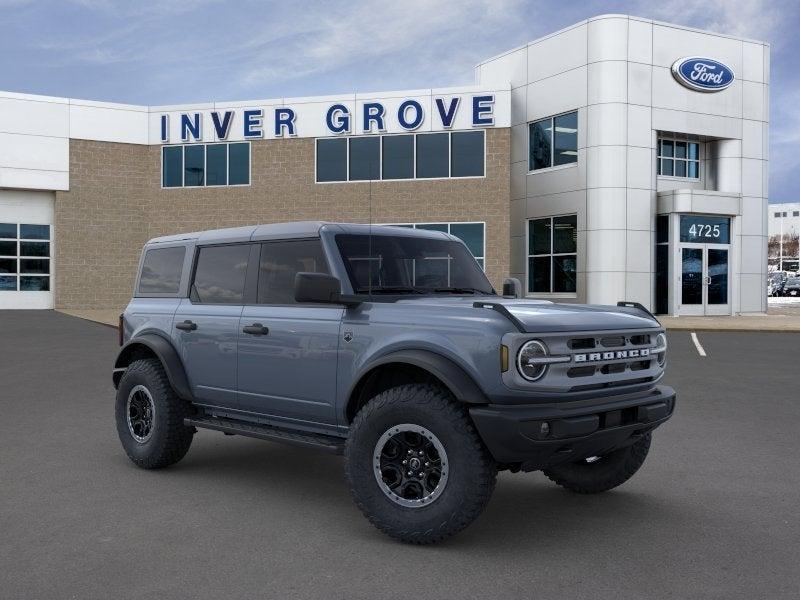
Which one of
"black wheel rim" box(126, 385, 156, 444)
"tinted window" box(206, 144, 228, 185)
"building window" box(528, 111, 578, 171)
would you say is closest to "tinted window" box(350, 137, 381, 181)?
"tinted window" box(206, 144, 228, 185)

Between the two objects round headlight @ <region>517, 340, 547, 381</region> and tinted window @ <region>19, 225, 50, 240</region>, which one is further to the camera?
tinted window @ <region>19, 225, 50, 240</region>

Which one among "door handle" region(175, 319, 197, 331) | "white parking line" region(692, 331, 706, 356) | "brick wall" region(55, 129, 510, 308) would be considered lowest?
"white parking line" region(692, 331, 706, 356)

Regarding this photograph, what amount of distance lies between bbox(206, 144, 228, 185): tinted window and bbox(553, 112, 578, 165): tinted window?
13.4 meters

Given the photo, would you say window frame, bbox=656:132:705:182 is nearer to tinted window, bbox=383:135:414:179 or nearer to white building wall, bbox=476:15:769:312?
white building wall, bbox=476:15:769:312

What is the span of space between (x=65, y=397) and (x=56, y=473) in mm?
4585

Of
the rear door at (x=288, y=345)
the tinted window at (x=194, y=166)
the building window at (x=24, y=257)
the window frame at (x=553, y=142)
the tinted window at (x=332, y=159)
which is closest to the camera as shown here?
the rear door at (x=288, y=345)

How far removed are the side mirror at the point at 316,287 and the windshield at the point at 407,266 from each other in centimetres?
45

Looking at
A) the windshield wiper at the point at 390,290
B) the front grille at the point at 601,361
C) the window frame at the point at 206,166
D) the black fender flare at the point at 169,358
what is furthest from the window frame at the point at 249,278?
the window frame at the point at 206,166

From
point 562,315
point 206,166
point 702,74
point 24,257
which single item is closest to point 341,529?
point 562,315

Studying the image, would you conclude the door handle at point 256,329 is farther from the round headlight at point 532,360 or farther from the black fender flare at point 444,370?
the round headlight at point 532,360

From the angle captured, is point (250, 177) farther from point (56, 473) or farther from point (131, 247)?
point (56, 473)

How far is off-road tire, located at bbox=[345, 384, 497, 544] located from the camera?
15.3 feet

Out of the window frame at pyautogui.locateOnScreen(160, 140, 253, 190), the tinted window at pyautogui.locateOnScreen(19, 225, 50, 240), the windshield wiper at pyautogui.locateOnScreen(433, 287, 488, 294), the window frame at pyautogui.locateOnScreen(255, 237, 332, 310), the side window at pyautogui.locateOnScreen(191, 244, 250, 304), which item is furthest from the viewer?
the tinted window at pyautogui.locateOnScreen(19, 225, 50, 240)

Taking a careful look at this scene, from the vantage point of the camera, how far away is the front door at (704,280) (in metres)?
31.2
